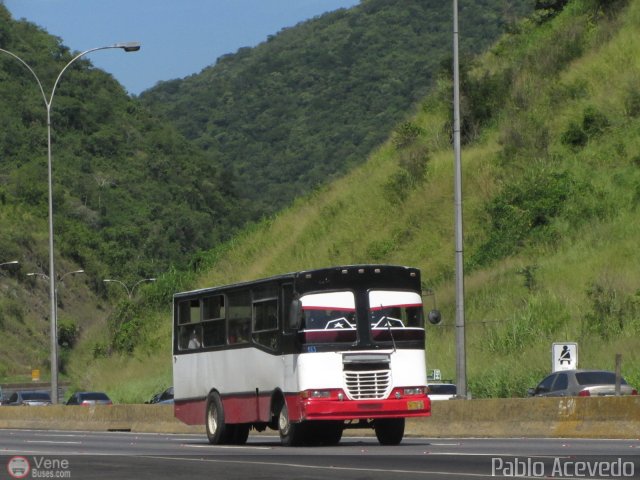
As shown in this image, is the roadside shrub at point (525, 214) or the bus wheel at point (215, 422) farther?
the roadside shrub at point (525, 214)

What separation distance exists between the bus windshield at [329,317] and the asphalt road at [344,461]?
187cm

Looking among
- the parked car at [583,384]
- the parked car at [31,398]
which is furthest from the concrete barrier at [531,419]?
the parked car at [31,398]

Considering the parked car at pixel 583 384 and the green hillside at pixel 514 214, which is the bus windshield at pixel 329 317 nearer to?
the parked car at pixel 583 384

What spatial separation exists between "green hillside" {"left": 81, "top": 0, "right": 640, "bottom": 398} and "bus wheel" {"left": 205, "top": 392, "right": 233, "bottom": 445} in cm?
1210

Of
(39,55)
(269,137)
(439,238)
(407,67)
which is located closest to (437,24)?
(407,67)

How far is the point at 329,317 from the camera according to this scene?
81.3ft

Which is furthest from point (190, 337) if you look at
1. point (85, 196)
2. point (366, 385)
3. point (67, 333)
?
point (85, 196)

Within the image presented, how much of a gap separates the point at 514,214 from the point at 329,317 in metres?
28.0

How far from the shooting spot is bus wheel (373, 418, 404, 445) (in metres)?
25.1

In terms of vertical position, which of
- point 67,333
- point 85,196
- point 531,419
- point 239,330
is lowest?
point 531,419

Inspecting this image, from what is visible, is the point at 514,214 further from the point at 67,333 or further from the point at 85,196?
the point at 85,196

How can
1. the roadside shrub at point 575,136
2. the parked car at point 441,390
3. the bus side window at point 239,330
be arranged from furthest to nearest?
the roadside shrub at point 575,136 < the parked car at point 441,390 < the bus side window at point 239,330

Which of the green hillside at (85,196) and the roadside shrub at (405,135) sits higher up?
the green hillside at (85,196)

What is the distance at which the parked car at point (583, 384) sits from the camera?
1220 inches
